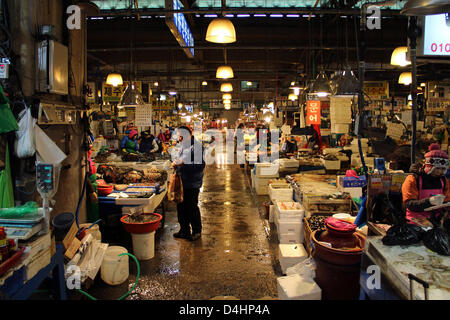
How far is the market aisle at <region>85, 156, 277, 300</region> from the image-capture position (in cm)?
427

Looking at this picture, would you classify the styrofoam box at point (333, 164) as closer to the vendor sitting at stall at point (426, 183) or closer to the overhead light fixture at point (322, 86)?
the overhead light fixture at point (322, 86)

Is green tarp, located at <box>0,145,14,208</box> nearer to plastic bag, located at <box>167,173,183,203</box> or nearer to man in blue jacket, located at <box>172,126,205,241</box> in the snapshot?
plastic bag, located at <box>167,173,183,203</box>

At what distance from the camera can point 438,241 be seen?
104 inches

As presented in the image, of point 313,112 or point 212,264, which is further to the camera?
point 313,112

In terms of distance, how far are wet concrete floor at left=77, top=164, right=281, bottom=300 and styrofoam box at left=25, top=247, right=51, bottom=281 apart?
1085mm

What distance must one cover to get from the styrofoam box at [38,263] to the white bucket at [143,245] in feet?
7.23

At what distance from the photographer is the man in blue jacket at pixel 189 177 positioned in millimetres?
6051

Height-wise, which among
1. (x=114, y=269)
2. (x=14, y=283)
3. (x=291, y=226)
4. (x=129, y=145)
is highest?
(x=129, y=145)

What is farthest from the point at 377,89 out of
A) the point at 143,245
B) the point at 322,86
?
the point at 143,245

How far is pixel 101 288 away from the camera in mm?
4352

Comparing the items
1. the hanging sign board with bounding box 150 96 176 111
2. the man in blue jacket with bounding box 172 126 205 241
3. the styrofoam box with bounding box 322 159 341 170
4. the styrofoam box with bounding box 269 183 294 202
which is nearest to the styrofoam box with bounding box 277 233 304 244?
the man in blue jacket with bounding box 172 126 205 241

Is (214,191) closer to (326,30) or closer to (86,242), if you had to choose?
(326,30)

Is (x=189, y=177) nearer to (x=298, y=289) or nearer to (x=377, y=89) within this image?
(x=298, y=289)

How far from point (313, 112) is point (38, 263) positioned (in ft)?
31.5
